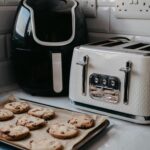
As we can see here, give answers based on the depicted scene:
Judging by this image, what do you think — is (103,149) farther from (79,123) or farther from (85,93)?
(85,93)

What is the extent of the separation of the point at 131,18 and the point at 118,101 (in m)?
0.34

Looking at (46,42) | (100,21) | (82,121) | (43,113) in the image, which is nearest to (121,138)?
(82,121)

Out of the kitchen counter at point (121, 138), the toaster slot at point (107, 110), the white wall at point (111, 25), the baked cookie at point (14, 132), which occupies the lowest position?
the kitchen counter at point (121, 138)

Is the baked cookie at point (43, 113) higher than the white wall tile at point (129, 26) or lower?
lower

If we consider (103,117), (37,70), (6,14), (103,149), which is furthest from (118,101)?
(6,14)

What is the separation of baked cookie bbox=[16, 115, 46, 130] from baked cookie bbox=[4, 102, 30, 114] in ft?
0.19

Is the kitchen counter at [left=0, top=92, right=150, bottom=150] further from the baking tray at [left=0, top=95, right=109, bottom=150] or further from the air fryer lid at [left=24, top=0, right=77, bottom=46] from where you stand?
the air fryer lid at [left=24, top=0, right=77, bottom=46]

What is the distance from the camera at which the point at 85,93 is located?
0.80m

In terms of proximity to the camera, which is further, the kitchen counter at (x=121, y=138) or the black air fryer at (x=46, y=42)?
the black air fryer at (x=46, y=42)

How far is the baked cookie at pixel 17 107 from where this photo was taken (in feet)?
2.55

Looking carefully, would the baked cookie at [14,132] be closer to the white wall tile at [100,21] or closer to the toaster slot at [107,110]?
the toaster slot at [107,110]

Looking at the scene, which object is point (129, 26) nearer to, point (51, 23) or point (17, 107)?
point (51, 23)

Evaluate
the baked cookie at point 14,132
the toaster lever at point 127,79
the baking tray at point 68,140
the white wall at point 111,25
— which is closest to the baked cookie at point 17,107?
the baking tray at point 68,140

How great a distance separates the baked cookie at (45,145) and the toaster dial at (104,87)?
0.21 meters
